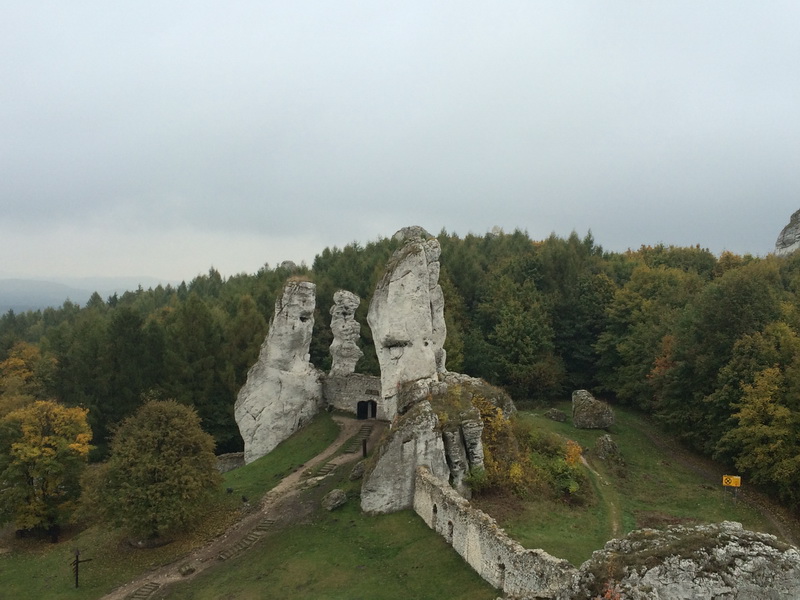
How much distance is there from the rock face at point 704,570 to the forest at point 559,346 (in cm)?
1883

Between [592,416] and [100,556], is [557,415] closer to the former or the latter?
[592,416]

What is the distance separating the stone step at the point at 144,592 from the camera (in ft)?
75.0

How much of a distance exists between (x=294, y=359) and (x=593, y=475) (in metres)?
20.6

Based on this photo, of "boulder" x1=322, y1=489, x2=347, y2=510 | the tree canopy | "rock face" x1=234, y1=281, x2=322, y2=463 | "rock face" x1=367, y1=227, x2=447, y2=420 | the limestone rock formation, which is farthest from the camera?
the limestone rock formation

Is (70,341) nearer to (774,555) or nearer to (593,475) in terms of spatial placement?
(593,475)

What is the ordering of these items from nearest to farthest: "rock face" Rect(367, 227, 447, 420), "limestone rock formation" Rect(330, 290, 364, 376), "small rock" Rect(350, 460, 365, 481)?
1. "small rock" Rect(350, 460, 365, 481)
2. "rock face" Rect(367, 227, 447, 420)
3. "limestone rock formation" Rect(330, 290, 364, 376)

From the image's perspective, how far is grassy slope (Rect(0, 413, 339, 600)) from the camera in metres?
24.4

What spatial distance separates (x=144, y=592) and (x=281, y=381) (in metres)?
16.9

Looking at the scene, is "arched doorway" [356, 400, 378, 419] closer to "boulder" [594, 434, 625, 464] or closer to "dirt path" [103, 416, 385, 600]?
"dirt path" [103, 416, 385, 600]

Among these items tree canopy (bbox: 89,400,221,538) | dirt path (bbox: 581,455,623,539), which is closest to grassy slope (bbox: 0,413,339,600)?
tree canopy (bbox: 89,400,221,538)

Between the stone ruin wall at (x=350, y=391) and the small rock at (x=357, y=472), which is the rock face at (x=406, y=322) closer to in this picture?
the small rock at (x=357, y=472)

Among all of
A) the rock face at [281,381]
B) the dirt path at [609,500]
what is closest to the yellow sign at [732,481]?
the dirt path at [609,500]

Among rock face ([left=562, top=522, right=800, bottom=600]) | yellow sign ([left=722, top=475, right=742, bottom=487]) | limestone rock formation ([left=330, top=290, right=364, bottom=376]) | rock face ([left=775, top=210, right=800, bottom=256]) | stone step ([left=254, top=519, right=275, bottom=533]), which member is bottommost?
stone step ([left=254, top=519, right=275, bottom=533])

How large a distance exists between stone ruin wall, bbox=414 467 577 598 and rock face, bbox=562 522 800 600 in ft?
Result: 4.62
